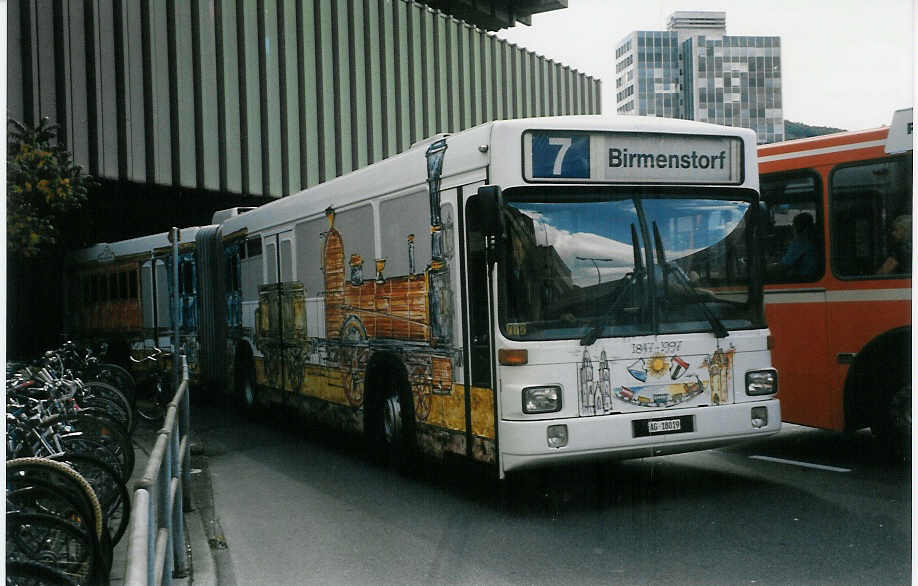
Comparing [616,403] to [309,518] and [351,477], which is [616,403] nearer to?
[309,518]

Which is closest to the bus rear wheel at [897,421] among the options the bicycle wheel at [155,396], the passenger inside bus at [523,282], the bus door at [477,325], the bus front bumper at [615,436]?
the bus front bumper at [615,436]

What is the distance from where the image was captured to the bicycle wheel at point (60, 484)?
521cm

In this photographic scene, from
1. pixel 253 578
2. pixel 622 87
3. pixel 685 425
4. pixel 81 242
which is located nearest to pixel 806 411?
pixel 685 425

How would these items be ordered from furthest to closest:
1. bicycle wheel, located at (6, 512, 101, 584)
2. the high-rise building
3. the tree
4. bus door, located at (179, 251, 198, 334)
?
the high-rise building → bus door, located at (179, 251, 198, 334) → the tree → bicycle wheel, located at (6, 512, 101, 584)

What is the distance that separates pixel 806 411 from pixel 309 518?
447 centimetres

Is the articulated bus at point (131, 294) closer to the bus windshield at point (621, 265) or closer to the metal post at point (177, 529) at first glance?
the bus windshield at point (621, 265)

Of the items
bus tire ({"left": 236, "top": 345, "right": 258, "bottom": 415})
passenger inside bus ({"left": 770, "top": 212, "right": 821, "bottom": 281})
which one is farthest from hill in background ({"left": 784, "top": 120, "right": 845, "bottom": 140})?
bus tire ({"left": 236, "top": 345, "right": 258, "bottom": 415})

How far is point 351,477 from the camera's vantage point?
9117mm

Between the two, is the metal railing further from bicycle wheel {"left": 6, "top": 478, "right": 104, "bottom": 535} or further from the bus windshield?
the bus windshield

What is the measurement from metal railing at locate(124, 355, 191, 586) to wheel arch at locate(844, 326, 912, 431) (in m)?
5.40

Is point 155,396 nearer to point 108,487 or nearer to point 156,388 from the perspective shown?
point 156,388

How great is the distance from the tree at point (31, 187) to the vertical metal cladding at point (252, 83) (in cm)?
639

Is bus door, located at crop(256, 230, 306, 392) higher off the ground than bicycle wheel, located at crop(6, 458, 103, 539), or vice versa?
bus door, located at crop(256, 230, 306, 392)

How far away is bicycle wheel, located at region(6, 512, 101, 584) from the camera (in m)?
4.57
